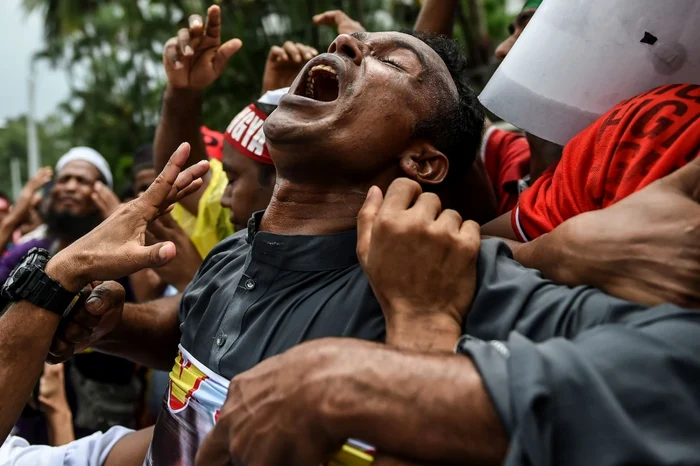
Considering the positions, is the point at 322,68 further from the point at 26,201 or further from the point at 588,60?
the point at 26,201

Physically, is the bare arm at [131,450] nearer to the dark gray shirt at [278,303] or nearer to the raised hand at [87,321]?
the raised hand at [87,321]

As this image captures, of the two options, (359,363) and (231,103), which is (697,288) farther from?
(231,103)

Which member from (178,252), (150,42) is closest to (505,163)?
(178,252)

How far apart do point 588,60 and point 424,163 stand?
1.84 ft

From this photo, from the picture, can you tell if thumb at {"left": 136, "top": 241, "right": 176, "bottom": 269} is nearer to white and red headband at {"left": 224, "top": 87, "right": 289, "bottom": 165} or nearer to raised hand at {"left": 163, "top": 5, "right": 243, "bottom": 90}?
white and red headband at {"left": 224, "top": 87, "right": 289, "bottom": 165}

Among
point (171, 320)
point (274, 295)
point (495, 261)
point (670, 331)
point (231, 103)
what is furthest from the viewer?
point (231, 103)

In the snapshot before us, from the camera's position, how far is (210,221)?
4148 mm

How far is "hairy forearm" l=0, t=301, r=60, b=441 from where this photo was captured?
2.26 m

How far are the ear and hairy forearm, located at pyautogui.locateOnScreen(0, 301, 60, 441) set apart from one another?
1200mm

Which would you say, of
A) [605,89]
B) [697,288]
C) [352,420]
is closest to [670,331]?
[697,288]

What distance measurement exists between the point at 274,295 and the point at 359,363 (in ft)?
2.16

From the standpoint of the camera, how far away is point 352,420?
4.66ft

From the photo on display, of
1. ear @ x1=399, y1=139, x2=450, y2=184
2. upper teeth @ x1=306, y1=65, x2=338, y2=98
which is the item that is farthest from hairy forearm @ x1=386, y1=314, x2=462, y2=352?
upper teeth @ x1=306, y1=65, x2=338, y2=98

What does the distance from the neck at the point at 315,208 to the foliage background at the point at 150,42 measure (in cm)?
670
